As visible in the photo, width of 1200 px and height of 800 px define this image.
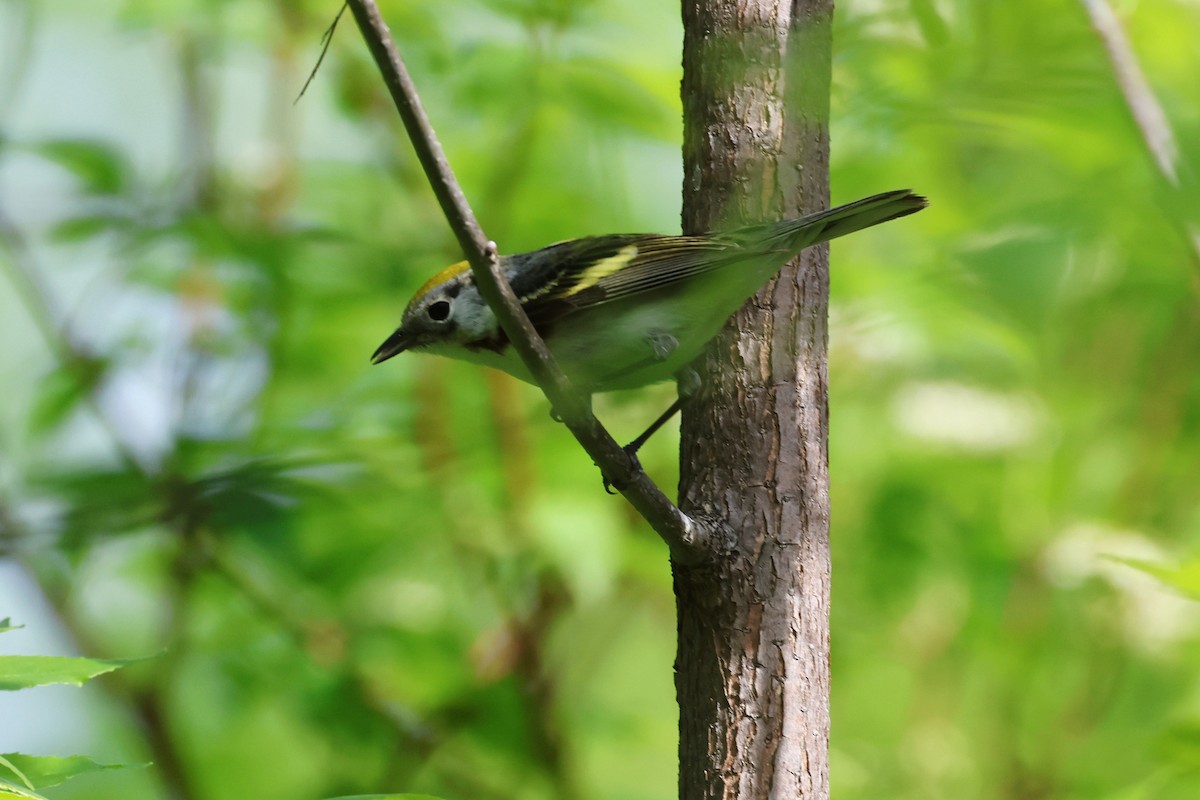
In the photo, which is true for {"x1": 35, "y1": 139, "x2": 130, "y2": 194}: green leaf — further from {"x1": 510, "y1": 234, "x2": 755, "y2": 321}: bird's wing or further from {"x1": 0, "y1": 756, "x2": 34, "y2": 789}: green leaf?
{"x1": 0, "y1": 756, "x2": 34, "y2": 789}: green leaf

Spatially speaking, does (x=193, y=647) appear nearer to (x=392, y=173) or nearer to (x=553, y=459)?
(x=553, y=459)

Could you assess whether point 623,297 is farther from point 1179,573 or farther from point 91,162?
point 91,162

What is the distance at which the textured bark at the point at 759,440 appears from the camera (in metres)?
2.03

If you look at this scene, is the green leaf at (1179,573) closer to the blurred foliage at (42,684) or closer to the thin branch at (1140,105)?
the thin branch at (1140,105)

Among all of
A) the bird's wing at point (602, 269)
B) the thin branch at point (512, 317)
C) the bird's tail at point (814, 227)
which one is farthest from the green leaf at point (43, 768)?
the bird's wing at point (602, 269)

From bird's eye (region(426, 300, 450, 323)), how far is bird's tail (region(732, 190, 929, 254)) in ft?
3.83

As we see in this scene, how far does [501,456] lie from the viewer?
12.2 feet

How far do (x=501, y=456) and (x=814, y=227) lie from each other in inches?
69.4

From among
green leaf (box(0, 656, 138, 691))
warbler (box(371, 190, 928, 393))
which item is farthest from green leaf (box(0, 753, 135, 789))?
warbler (box(371, 190, 928, 393))

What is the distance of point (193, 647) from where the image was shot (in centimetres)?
407

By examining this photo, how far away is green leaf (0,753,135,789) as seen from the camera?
1.51 m

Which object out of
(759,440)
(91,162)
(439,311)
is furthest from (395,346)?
(759,440)

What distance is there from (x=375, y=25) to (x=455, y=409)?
2.70 metres

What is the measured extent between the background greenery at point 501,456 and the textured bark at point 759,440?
78cm
